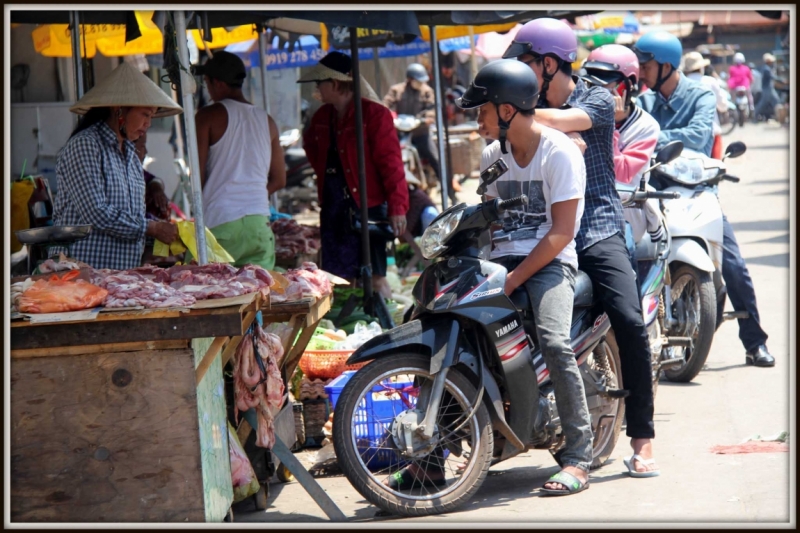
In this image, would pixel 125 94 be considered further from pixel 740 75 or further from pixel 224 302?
pixel 740 75

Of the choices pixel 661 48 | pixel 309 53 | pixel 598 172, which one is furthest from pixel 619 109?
pixel 309 53

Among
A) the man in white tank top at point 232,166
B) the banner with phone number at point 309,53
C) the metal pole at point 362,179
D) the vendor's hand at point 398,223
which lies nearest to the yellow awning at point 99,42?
the banner with phone number at point 309,53

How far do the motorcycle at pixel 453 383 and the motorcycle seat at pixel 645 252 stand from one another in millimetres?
1452

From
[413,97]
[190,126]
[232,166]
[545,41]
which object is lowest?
[232,166]

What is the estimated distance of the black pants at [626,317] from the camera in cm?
494

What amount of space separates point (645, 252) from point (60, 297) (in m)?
3.44

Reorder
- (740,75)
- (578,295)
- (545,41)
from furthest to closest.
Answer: (740,75) < (545,41) < (578,295)

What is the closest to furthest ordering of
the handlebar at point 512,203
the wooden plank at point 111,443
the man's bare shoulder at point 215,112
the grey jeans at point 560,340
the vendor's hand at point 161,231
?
the wooden plank at point 111,443 < the handlebar at point 512,203 < the grey jeans at point 560,340 < the vendor's hand at point 161,231 < the man's bare shoulder at point 215,112

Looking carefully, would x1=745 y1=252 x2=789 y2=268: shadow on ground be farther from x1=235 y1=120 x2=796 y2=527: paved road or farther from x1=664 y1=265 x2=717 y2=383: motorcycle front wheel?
x1=664 y1=265 x2=717 y2=383: motorcycle front wheel

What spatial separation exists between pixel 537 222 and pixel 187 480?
1964 mm

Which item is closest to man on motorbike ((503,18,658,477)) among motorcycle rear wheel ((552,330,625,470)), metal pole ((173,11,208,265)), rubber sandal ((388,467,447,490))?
motorcycle rear wheel ((552,330,625,470))

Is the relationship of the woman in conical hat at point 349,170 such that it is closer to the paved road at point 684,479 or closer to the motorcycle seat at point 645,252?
the motorcycle seat at point 645,252

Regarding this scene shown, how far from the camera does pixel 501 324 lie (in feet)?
15.0

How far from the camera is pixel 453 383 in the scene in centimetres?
452
